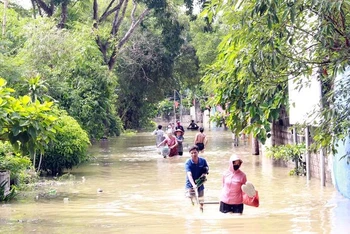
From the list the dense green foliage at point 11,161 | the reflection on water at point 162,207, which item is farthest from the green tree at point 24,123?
the dense green foliage at point 11,161

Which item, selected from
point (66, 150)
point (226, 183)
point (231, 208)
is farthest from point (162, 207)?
point (66, 150)

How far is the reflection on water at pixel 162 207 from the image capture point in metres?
11.8

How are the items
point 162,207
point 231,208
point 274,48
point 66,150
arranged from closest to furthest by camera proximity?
point 274,48
point 231,208
point 162,207
point 66,150

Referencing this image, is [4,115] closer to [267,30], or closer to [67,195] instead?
[267,30]

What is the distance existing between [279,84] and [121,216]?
6.04 metres

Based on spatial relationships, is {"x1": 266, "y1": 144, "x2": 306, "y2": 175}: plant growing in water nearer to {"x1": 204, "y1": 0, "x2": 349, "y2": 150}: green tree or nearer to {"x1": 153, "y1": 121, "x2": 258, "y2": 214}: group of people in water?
{"x1": 153, "y1": 121, "x2": 258, "y2": 214}: group of people in water

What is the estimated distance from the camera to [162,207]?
48.1ft

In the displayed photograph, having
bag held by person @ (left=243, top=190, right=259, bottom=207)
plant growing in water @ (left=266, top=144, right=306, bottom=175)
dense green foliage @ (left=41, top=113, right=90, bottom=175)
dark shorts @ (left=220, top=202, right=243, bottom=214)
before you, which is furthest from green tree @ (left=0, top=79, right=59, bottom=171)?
plant growing in water @ (left=266, top=144, right=306, bottom=175)

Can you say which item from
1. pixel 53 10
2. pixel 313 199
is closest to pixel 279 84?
pixel 313 199

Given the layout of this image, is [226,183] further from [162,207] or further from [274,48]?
[274,48]

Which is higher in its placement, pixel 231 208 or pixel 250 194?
pixel 250 194

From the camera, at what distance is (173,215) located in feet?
44.0

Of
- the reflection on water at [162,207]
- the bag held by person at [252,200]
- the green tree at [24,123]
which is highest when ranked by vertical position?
the green tree at [24,123]

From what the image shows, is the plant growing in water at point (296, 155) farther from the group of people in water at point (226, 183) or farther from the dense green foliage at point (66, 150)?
the group of people in water at point (226, 183)
